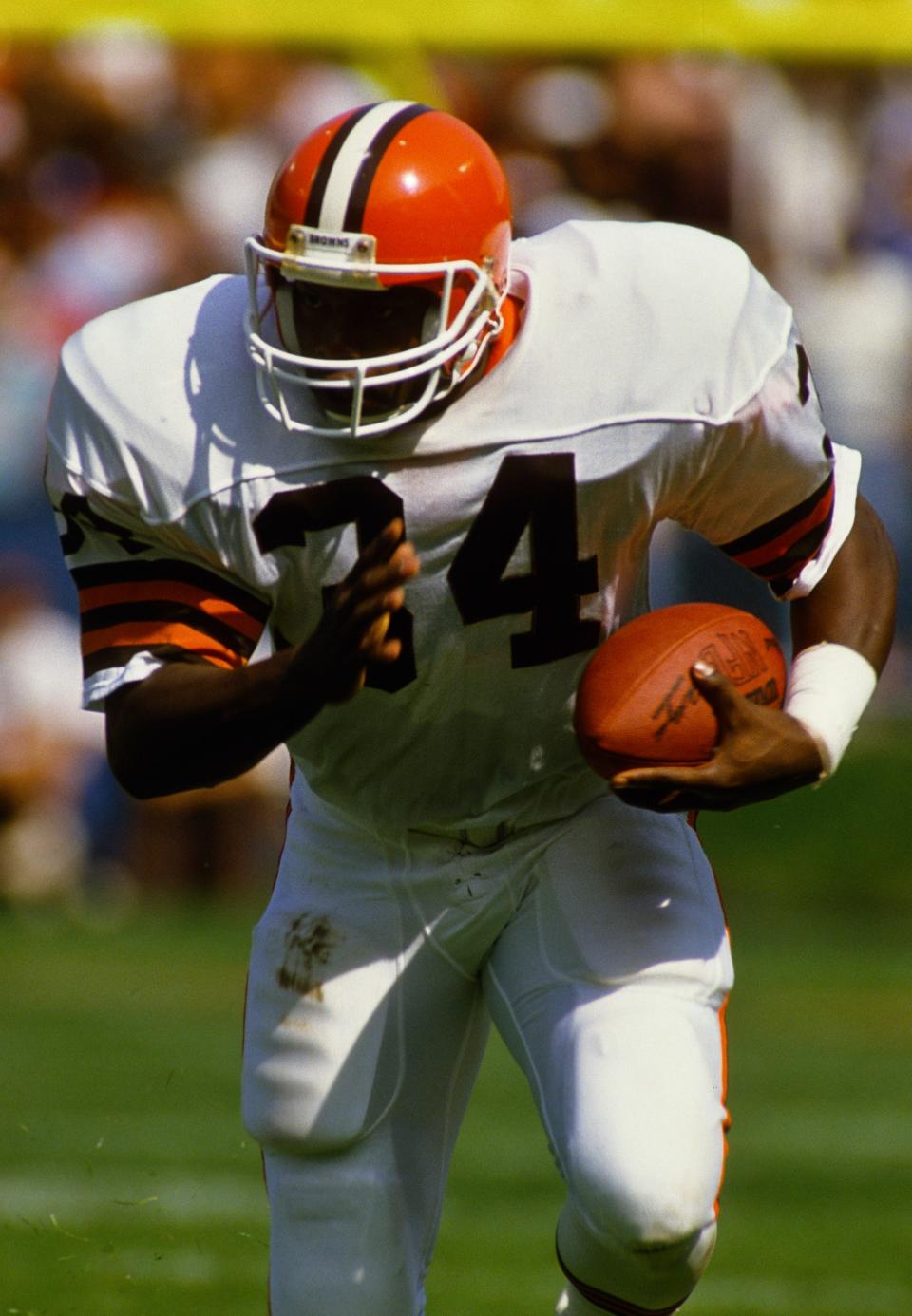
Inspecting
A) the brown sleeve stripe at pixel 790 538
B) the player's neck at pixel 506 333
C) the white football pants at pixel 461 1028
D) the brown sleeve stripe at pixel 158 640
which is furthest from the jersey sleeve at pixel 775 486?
the brown sleeve stripe at pixel 158 640

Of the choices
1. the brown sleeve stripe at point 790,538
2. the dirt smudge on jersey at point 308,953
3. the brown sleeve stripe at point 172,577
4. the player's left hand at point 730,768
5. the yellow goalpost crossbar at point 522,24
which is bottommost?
the yellow goalpost crossbar at point 522,24

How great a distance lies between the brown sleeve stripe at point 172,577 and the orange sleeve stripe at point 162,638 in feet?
0.15

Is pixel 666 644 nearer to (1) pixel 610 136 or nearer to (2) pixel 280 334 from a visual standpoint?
(2) pixel 280 334

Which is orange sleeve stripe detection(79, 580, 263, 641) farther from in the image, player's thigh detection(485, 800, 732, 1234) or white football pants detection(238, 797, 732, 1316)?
player's thigh detection(485, 800, 732, 1234)

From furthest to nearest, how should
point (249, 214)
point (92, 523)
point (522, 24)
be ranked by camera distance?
point (522, 24), point (249, 214), point (92, 523)

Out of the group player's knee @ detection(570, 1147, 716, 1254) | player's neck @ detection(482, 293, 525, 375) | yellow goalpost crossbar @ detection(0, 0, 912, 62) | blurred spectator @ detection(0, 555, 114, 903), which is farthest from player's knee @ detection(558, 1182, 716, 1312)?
yellow goalpost crossbar @ detection(0, 0, 912, 62)

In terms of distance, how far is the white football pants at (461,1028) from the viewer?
2.71m

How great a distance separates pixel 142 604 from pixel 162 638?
0.06m

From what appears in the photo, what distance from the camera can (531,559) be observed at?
2.79 meters

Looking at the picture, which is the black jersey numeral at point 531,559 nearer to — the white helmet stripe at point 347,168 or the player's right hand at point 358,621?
the player's right hand at point 358,621

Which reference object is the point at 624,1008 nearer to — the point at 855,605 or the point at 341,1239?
the point at 341,1239

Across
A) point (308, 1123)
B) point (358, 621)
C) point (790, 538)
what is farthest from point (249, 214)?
point (358, 621)

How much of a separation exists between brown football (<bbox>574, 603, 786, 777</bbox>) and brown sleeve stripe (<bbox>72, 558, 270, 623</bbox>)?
0.47 metres

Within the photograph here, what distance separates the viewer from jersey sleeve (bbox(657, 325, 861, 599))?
2.85 metres
